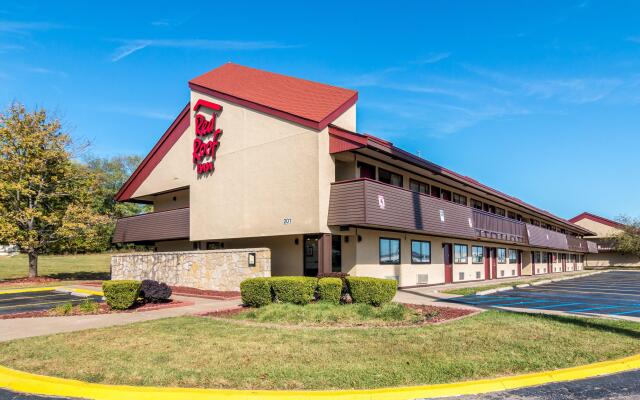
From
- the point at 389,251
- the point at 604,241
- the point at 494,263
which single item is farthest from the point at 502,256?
the point at 604,241

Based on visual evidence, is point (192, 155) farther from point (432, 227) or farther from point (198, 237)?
point (432, 227)

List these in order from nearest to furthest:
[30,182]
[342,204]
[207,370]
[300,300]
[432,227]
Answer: [207,370] → [300,300] → [342,204] → [432,227] → [30,182]

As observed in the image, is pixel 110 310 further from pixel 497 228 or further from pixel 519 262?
pixel 519 262

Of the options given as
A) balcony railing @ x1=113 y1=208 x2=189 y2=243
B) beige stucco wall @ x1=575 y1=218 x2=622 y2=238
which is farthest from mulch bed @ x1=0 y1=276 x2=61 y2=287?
beige stucco wall @ x1=575 y1=218 x2=622 y2=238

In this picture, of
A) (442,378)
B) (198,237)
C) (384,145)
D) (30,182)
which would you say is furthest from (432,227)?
(30,182)

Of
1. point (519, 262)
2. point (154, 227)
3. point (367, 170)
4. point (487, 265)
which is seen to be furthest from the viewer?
point (519, 262)

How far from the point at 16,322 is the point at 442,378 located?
38.1ft

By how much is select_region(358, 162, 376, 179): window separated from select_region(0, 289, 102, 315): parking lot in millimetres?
12567

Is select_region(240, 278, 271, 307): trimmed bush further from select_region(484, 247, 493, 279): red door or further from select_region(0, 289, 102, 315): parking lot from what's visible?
select_region(484, 247, 493, 279): red door

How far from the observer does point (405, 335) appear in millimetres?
9359

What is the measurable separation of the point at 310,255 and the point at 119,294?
31.6 ft

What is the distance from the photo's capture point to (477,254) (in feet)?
111

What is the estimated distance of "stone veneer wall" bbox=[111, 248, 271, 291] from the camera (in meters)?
18.4

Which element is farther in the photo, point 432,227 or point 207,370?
point 432,227
